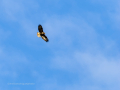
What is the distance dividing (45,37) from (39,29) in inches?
318

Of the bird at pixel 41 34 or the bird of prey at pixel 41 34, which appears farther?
the bird of prey at pixel 41 34

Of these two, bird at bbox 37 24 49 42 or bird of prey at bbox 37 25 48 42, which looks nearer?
bird at bbox 37 24 49 42

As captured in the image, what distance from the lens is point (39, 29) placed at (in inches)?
4845

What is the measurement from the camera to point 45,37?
424 feet
